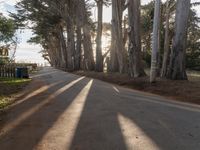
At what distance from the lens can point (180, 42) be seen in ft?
50.8

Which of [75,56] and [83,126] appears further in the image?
[75,56]

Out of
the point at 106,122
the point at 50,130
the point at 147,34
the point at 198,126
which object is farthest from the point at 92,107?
the point at 147,34

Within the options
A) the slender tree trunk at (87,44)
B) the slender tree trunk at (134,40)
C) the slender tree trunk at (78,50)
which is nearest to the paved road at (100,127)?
the slender tree trunk at (134,40)

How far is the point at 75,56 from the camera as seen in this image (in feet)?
139

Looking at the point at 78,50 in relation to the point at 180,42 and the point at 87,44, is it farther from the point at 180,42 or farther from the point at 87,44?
the point at 180,42

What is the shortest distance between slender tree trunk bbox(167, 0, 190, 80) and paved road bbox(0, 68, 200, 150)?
238 inches

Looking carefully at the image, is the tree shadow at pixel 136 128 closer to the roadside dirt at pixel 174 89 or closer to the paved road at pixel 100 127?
the paved road at pixel 100 127

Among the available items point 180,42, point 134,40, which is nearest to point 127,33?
point 134,40

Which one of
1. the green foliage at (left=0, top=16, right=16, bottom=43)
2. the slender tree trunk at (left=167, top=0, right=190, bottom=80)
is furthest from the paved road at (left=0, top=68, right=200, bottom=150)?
the green foliage at (left=0, top=16, right=16, bottom=43)

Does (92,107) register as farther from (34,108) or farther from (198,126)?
(198,126)

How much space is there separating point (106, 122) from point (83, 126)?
594mm

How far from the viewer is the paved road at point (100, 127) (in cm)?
532

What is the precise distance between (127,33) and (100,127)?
16499 mm

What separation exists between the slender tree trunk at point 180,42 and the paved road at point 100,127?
6.06 m
